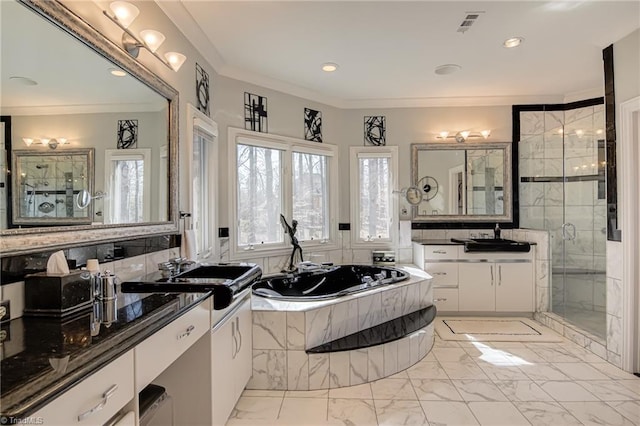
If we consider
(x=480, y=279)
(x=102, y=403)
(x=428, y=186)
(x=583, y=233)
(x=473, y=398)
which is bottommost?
(x=473, y=398)

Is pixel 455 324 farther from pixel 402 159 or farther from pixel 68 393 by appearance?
pixel 68 393

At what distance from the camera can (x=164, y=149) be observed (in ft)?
7.31

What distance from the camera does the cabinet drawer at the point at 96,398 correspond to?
77 centimetres

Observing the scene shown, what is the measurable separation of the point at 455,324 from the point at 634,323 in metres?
1.53

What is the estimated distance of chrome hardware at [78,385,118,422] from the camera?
2.79 feet

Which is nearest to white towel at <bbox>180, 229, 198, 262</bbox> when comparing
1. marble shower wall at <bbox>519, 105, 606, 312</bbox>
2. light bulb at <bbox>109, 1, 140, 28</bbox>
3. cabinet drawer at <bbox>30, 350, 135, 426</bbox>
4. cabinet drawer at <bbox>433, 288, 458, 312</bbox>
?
light bulb at <bbox>109, 1, 140, 28</bbox>

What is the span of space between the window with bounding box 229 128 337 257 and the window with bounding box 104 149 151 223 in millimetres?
1405

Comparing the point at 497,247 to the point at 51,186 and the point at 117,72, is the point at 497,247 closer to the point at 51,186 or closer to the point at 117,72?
the point at 117,72

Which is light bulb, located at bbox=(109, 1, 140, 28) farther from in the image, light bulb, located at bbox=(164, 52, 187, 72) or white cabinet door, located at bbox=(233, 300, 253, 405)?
white cabinet door, located at bbox=(233, 300, 253, 405)

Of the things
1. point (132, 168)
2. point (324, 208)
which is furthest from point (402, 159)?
point (132, 168)

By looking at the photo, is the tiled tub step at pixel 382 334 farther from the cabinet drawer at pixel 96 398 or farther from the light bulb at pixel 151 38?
the light bulb at pixel 151 38

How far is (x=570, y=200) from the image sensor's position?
12.6 feet

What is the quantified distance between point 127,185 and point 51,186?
1.47ft

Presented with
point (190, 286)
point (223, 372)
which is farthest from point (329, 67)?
point (223, 372)
